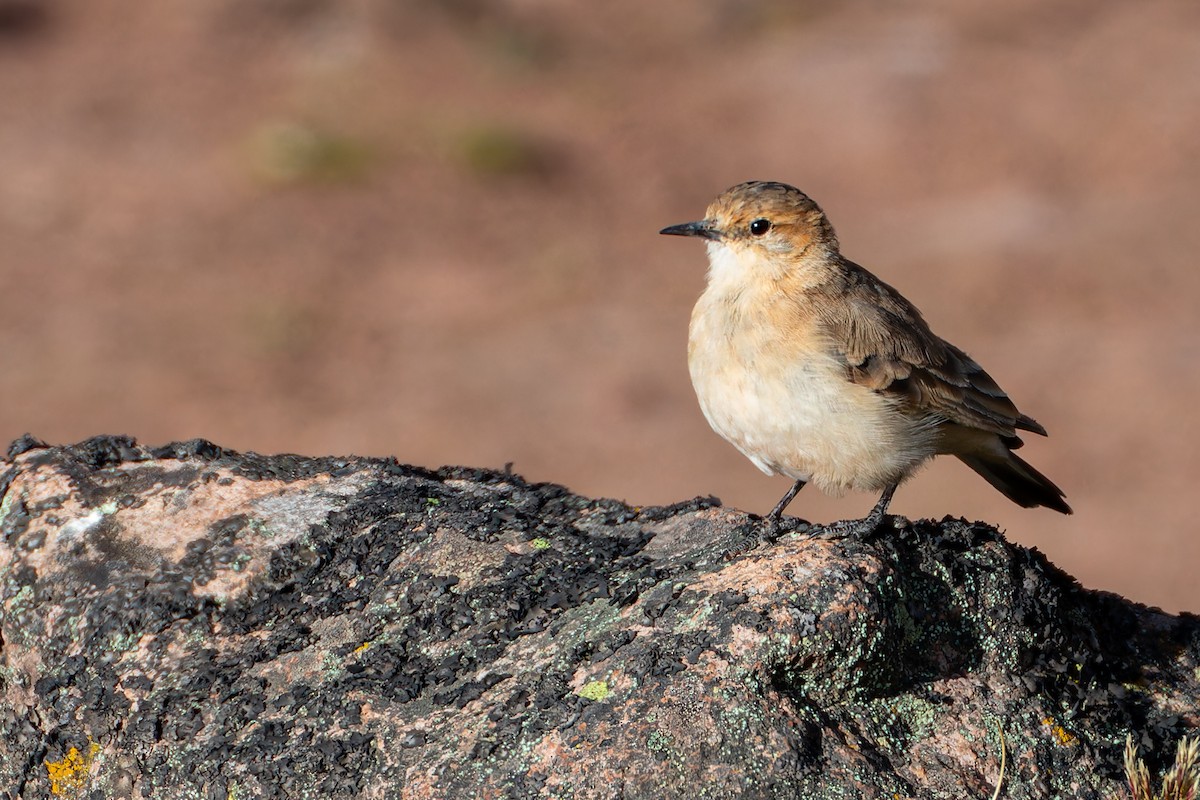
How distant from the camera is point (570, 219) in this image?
19922mm

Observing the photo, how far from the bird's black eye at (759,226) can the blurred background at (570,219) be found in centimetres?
718

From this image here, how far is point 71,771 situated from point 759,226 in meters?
3.67

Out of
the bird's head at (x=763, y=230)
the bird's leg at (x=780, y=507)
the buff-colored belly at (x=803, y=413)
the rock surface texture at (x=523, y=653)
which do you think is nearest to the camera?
the rock surface texture at (x=523, y=653)

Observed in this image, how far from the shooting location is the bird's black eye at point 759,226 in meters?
6.28

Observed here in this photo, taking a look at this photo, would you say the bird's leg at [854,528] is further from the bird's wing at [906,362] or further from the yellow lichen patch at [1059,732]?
the yellow lichen patch at [1059,732]

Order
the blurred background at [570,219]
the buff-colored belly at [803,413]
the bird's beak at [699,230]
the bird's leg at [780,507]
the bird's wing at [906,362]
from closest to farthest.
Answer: the bird's leg at [780,507], the buff-colored belly at [803,413], the bird's wing at [906,362], the bird's beak at [699,230], the blurred background at [570,219]

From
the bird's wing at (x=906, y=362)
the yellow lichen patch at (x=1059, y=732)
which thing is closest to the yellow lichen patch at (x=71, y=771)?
the yellow lichen patch at (x=1059, y=732)

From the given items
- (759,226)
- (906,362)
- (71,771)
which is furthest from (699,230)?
(71,771)

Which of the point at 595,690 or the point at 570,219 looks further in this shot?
the point at 570,219

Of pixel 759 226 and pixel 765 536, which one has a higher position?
pixel 759 226

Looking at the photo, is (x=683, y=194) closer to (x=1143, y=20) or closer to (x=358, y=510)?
(x=1143, y=20)

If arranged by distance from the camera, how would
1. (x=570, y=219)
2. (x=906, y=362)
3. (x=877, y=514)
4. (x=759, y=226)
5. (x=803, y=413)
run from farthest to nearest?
(x=570, y=219) < (x=759, y=226) < (x=906, y=362) < (x=803, y=413) < (x=877, y=514)

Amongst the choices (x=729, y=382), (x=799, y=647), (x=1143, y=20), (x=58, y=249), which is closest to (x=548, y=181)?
(x=58, y=249)

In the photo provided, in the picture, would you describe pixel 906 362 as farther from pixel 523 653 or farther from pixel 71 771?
pixel 71 771
